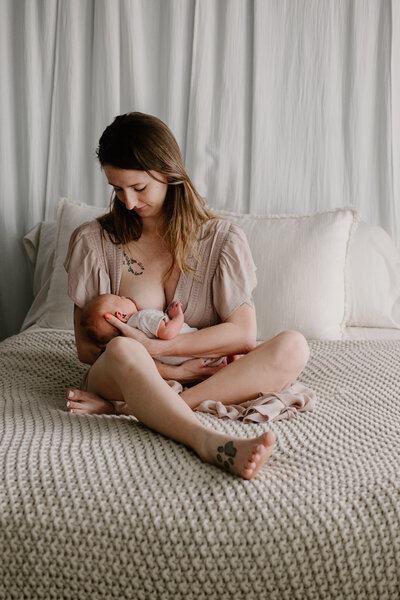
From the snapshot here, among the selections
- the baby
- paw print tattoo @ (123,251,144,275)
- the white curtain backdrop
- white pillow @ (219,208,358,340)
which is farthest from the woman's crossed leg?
the white curtain backdrop

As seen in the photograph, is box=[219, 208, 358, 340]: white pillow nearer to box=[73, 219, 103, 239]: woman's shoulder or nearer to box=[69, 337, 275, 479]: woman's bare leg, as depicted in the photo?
box=[73, 219, 103, 239]: woman's shoulder

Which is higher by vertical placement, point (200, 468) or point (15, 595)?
point (200, 468)

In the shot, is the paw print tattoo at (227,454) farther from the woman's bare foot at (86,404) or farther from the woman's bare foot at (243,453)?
the woman's bare foot at (86,404)

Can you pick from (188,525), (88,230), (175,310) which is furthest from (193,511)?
(88,230)

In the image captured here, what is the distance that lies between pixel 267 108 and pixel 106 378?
1.45 meters

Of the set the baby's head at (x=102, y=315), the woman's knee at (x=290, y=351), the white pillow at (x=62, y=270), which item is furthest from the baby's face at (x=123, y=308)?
the white pillow at (x=62, y=270)

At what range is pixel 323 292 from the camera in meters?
2.20

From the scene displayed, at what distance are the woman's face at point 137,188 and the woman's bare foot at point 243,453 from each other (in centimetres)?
69

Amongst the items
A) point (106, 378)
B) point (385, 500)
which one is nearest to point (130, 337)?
point (106, 378)

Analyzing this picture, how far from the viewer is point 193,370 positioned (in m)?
1.69

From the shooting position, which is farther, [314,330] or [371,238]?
[371,238]

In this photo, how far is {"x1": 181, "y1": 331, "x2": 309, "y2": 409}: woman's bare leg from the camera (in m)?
1.57

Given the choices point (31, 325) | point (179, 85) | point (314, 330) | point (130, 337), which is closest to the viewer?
point (130, 337)

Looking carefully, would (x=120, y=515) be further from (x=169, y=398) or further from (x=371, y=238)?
(x=371, y=238)
